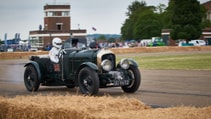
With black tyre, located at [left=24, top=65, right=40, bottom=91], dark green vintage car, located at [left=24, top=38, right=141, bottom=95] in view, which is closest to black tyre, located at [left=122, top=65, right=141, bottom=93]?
dark green vintage car, located at [left=24, top=38, right=141, bottom=95]

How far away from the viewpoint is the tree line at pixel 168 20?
89.6m

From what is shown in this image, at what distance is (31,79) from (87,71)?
10.3 feet

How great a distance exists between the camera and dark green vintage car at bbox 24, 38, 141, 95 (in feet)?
48.8

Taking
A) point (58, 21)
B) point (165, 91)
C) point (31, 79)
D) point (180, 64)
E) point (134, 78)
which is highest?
point (58, 21)

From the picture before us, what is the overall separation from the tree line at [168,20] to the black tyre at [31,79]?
2843 inches

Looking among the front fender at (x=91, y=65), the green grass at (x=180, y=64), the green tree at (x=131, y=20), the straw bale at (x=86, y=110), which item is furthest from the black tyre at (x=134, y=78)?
the green tree at (x=131, y=20)

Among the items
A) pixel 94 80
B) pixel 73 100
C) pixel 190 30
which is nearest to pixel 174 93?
pixel 94 80

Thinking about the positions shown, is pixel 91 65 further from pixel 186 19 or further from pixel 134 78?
pixel 186 19

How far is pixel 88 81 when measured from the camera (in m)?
14.8

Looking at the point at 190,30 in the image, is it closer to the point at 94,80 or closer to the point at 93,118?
the point at 94,80

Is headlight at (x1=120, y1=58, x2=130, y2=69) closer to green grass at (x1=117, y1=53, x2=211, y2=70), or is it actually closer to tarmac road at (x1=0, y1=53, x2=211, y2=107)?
A: tarmac road at (x1=0, y1=53, x2=211, y2=107)

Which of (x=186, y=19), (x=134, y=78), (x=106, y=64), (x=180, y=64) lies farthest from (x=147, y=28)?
(x=106, y=64)

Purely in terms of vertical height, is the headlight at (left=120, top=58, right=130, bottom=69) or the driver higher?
the driver

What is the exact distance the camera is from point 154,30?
13312 cm
